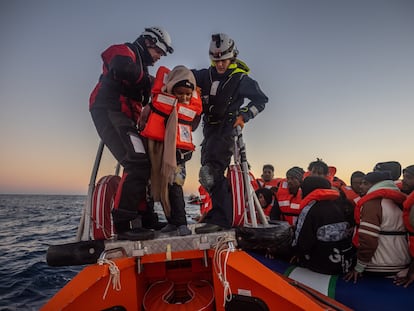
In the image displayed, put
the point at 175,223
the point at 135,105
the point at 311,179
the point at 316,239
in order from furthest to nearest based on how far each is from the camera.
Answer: the point at 311,179
the point at 316,239
the point at 135,105
the point at 175,223

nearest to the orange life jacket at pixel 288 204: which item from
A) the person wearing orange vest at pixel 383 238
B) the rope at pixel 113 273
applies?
the person wearing orange vest at pixel 383 238

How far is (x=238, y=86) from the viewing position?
3551mm

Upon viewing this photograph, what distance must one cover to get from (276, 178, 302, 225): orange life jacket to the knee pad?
7.72 ft

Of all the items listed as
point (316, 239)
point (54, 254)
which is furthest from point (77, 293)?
point (316, 239)

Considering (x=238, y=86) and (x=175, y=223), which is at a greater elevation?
(x=238, y=86)

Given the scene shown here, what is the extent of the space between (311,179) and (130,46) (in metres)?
2.93

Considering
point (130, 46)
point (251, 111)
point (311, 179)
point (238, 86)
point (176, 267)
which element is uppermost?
point (130, 46)

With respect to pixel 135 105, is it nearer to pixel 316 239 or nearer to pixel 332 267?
pixel 316 239

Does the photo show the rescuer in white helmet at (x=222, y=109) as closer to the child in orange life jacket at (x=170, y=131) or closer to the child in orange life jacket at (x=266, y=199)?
the child in orange life jacket at (x=170, y=131)

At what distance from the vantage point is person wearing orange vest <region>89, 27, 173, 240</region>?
2.42 meters

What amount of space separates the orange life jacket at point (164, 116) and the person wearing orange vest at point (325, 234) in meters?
1.87

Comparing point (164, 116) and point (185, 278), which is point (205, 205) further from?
point (164, 116)

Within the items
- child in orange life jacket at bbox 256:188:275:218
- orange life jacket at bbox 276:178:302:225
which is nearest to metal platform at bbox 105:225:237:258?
orange life jacket at bbox 276:178:302:225

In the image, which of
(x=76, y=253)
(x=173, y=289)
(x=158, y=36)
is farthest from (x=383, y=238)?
(x=158, y=36)
